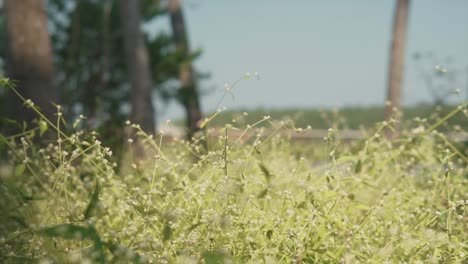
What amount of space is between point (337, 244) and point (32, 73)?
18.1 feet

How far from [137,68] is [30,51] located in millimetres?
4738

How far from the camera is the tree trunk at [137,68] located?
12.0m

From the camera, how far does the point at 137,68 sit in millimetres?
12430

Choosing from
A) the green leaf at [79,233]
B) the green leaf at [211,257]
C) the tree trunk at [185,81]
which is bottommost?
the tree trunk at [185,81]

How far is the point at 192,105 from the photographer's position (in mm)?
15180

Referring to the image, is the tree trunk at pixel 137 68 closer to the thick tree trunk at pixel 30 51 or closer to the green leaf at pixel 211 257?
the thick tree trunk at pixel 30 51

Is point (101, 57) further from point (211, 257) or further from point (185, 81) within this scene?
point (211, 257)

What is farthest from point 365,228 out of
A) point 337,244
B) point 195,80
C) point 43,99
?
point 195,80

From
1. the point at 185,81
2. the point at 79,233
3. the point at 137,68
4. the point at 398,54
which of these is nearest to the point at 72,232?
the point at 79,233

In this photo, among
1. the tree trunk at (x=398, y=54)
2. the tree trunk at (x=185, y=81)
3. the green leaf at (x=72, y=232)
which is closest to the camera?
the green leaf at (x=72, y=232)

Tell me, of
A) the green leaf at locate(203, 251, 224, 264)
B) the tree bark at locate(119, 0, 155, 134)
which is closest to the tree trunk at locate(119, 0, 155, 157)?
the tree bark at locate(119, 0, 155, 134)

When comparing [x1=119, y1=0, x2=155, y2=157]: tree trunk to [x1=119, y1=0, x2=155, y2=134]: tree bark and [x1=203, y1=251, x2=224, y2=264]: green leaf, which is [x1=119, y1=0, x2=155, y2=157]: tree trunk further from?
[x1=203, y1=251, x2=224, y2=264]: green leaf

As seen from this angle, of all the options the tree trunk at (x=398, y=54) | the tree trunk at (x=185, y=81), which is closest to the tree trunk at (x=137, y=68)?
the tree trunk at (x=185, y=81)

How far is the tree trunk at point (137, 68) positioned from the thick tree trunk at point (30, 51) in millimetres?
4009
